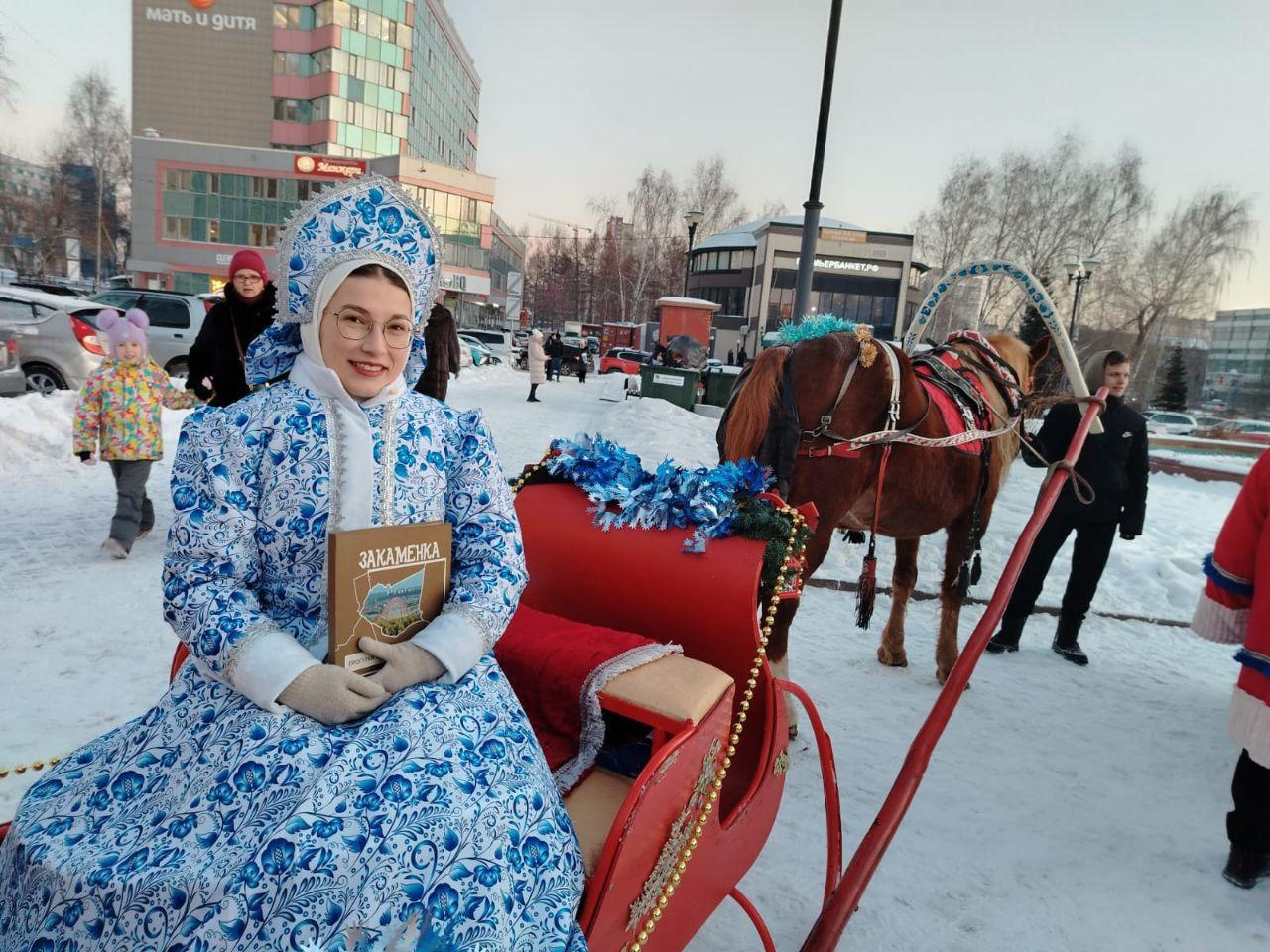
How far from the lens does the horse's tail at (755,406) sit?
364cm

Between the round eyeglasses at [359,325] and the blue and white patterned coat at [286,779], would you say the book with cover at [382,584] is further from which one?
the round eyeglasses at [359,325]

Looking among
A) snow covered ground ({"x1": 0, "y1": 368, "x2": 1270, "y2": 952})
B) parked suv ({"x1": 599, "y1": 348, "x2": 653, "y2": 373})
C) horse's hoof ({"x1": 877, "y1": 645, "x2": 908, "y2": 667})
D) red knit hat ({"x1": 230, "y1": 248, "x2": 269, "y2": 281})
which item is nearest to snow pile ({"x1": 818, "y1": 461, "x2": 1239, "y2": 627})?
snow covered ground ({"x1": 0, "y1": 368, "x2": 1270, "y2": 952})

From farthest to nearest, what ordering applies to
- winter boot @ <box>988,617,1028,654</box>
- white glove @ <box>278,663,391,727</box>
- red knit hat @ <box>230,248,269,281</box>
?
winter boot @ <box>988,617,1028,654</box>, red knit hat @ <box>230,248,269,281</box>, white glove @ <box>278,663,391,727</box>

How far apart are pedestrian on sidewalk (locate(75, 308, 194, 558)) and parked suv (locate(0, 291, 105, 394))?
6121mm

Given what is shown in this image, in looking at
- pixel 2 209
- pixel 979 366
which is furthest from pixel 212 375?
pixel 2 209

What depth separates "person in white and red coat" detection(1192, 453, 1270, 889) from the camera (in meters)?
2.62

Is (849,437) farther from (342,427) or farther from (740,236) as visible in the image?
(740,236)

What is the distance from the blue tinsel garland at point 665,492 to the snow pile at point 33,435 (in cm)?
684

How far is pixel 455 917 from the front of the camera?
1.34 metres

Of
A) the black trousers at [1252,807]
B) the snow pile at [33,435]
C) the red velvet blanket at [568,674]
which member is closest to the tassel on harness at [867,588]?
the black trousers at [1252,807]

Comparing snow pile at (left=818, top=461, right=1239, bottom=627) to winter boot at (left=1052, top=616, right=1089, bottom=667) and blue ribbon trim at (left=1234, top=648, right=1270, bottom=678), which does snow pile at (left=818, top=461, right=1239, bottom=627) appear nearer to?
winter boot at (left=1052, top=616, right=1089, bottom=667)

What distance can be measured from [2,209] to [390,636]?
5902 cm

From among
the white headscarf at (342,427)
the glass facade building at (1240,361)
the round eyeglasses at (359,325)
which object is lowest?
the white headscarf at (342,427)

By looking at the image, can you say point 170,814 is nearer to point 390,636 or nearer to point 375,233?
point 390,636
